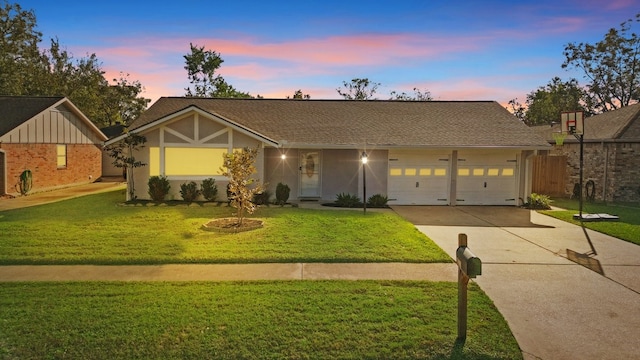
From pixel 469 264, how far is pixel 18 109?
2026 centimetres

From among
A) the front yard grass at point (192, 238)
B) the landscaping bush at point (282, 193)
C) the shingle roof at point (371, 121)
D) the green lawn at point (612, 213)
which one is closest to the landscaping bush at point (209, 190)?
the front yard grass at point (192, 238)

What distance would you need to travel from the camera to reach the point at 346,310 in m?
5.15

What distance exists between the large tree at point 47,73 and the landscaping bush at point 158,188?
25658 millimetres

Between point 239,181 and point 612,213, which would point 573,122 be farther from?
point 239,181

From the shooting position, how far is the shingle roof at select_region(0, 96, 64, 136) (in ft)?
55.2

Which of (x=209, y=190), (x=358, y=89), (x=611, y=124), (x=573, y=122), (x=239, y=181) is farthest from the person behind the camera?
(x=358, y=89)

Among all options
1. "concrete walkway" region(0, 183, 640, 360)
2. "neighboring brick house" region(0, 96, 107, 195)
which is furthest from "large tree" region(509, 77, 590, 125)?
"neighboring brick house" region(0, 96, 107, 195)

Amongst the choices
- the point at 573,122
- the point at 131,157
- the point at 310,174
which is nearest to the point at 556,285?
the point at 573,122

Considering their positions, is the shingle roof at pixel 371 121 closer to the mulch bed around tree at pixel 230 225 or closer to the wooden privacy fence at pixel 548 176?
the wooden privacy fence at pixel 548 176

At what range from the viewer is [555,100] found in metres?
40.8

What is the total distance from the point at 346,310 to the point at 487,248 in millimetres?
4798

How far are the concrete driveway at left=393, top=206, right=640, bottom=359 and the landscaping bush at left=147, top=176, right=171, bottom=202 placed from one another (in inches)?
333

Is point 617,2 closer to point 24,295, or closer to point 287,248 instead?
point 287,248

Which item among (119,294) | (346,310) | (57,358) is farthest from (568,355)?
(119,294)
